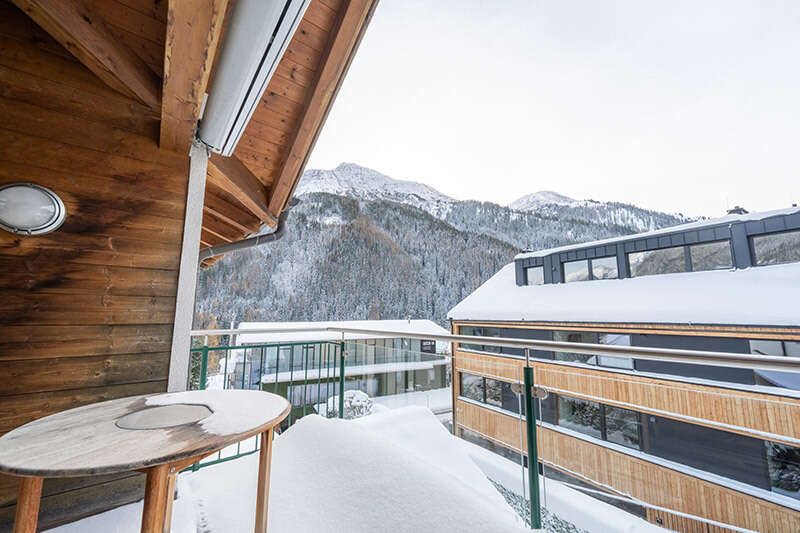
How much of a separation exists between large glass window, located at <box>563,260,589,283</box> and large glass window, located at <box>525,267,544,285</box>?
714 mm

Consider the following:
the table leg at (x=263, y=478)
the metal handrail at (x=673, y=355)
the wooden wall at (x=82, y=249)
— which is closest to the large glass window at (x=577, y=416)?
the metal handrail at (x=673, y=355)

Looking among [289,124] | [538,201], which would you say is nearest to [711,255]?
[289,124]

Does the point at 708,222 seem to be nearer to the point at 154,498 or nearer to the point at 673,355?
the point at 673,355

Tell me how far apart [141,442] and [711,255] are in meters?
9.60

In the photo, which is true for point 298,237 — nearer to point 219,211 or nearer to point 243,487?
point 219,211

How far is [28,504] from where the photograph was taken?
2.22 ft

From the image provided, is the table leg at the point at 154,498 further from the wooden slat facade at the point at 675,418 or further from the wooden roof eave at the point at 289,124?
the wooden roof eave at the point at 289,124

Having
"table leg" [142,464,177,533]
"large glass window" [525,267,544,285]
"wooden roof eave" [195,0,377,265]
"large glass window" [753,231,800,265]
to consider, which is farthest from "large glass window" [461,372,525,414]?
"large glass window" [753,231,800,265]

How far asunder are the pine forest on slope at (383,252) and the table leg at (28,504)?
1574 centimetres

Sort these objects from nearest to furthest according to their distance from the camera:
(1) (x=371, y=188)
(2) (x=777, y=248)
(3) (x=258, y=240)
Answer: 1. (3) (x=258, y=240)
2. (2) (x=777, y=248)
3. (1) (x=371, y=188)

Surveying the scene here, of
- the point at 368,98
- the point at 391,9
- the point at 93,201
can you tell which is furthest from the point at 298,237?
the point at 93,201

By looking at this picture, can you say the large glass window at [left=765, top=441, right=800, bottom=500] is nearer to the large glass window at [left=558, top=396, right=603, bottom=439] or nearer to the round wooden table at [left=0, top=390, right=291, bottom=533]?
the large glass window at [left=558, top=396, right=603, bottom=439]

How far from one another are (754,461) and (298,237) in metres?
20.6

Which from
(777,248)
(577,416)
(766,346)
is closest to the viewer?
(577,416)
